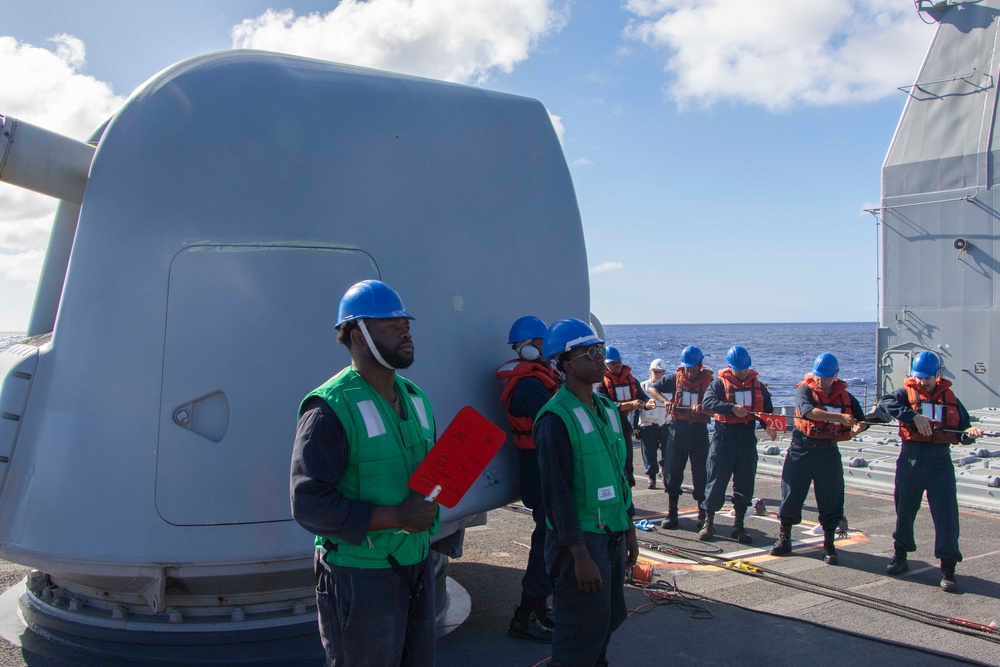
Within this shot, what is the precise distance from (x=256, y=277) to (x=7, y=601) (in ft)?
9.22

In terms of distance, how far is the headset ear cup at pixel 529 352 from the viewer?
4.48 metres

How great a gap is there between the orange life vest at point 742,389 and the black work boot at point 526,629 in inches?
150

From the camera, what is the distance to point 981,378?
14312 mm

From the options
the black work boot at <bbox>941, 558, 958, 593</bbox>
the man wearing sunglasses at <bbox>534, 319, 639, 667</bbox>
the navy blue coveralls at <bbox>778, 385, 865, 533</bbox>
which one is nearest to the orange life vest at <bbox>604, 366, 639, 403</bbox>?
the navy blue coveralls at <bbox>778, 385, 865, 533</bbox>

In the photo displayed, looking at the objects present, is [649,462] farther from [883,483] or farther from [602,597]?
[602,597]

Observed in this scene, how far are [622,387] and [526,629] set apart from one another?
4827 millimetres

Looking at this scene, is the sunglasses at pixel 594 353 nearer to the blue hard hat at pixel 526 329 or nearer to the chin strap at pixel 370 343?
the blue hard hat at pixel 526 329

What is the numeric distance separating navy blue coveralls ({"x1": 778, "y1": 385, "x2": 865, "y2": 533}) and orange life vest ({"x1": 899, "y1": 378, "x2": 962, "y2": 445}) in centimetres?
53

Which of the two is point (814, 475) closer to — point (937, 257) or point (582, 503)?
point (582, 503)

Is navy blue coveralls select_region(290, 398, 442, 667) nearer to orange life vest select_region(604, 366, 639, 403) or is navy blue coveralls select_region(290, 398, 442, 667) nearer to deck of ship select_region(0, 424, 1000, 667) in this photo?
deck of ship select_region(0, 424, 1000, 667)

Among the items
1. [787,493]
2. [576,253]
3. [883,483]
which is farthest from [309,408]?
[883,483]

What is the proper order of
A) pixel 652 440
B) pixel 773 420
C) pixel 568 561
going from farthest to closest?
pixel 652 440 → pixel 773 420 → pixel 568 561

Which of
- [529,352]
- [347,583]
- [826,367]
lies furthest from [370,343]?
[826,367]

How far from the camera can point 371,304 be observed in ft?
9.05
